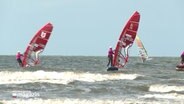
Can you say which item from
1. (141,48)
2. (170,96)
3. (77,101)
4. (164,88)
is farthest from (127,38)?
(141,48)

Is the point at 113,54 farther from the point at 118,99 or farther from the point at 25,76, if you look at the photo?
the point at 118,99

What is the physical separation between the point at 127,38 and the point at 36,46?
6.46 metres

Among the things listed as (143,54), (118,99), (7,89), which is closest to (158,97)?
(118,99)

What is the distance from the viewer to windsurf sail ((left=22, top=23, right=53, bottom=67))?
118 ft

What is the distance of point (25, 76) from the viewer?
31828 millimetres

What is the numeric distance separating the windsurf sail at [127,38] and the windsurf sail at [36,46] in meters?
5.34

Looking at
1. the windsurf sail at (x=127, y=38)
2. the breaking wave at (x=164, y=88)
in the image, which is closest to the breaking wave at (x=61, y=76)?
the windsurf sail at (x=127, y=38)

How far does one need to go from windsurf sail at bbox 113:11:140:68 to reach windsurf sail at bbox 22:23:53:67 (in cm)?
534

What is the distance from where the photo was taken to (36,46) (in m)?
36.1

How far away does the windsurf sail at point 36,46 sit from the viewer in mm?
36094

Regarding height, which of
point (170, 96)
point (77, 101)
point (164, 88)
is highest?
point (77, 101)

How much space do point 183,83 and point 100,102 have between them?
31.1 feet

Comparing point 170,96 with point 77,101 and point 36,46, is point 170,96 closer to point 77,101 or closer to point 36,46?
point 77,101

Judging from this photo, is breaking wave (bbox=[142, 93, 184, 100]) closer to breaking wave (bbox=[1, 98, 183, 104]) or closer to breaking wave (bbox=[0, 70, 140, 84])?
breaking wave (bbox=[1, 98, 183, 104])
